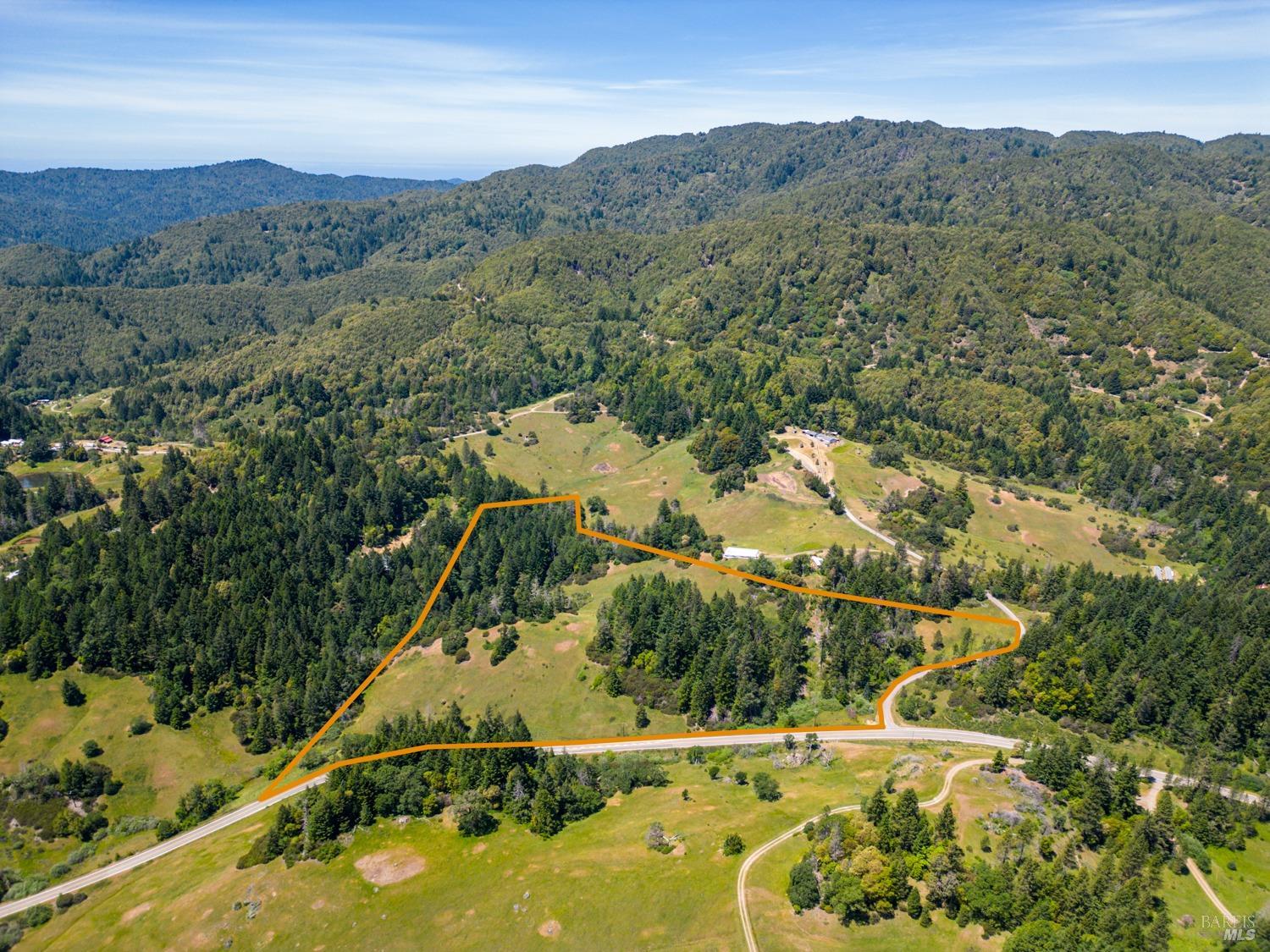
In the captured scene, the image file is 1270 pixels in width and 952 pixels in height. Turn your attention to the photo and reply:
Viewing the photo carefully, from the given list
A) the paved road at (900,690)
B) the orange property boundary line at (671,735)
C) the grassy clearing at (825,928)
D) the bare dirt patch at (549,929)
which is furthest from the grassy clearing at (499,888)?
the orange property boundary line at (671,735)

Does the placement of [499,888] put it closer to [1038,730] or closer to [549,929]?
[549,929]

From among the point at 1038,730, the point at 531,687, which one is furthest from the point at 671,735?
the point at 1038,730

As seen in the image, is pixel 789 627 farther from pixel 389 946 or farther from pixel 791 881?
pixel 389 946

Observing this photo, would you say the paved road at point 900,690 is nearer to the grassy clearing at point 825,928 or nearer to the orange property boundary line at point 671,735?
the orange property boundary line at point 671,735

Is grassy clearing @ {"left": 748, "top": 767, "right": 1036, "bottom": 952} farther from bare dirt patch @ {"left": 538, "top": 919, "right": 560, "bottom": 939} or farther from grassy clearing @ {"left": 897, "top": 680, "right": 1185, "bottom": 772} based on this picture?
grassy clearing @ {"left": 897, "top": 680, "right": 1185, "bottom": 772}

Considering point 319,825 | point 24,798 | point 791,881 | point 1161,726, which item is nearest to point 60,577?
point 24,798
